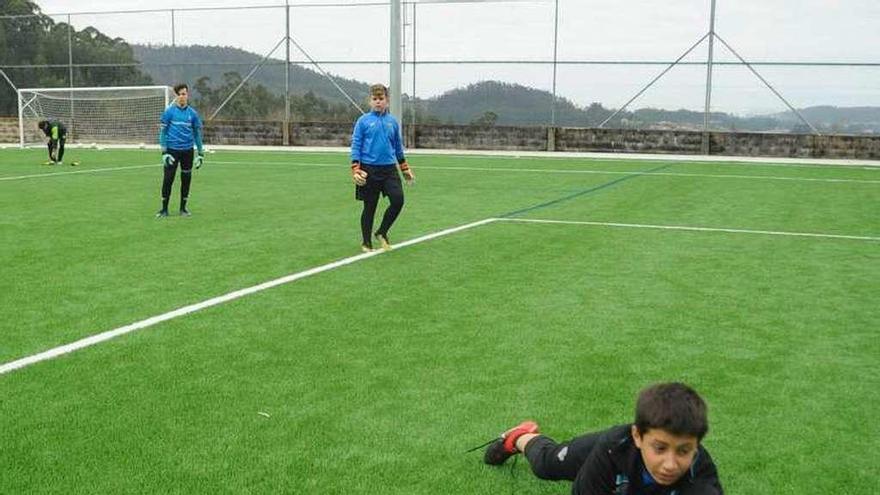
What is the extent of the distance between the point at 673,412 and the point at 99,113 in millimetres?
36242

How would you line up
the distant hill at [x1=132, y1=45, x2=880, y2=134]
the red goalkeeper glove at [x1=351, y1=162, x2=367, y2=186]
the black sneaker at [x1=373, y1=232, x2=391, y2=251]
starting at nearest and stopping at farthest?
the red goalkeeper glove at [x1=351, y1=162, x2=367, y2=186], the black sneaker at [x1=373, y1=232, x2=391, y2=251], the distant hill at [x1=132, y1=45, x2=880, y2=134]

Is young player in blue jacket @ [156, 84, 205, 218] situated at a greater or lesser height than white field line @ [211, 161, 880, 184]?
greater

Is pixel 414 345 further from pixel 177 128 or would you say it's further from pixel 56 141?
pixel 56 141

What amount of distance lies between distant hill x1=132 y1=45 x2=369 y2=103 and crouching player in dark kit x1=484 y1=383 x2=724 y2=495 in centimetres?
3188

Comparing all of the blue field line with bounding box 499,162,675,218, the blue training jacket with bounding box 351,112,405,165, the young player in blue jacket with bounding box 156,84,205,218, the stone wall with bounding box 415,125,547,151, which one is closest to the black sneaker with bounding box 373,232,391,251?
the blue training jacket with bounding box 351,112,405,165

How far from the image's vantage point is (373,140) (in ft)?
31.6

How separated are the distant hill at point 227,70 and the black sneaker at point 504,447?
3118cm

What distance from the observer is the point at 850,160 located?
27.6 meters

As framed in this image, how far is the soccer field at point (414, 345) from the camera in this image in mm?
3920

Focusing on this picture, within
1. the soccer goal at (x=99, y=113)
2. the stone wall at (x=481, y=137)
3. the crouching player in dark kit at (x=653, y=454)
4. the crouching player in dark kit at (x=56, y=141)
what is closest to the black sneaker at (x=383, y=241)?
the crouching player in dark kit at (x=653, y=454)

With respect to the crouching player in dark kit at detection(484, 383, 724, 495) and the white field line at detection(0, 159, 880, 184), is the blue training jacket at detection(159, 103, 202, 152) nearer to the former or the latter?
the white field line at detection(0, 159, 880, 184)

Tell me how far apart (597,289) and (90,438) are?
182 inches

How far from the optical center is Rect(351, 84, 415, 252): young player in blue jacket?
9594 mm

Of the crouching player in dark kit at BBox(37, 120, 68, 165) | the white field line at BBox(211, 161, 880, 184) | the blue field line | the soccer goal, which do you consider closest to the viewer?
the blue field line
